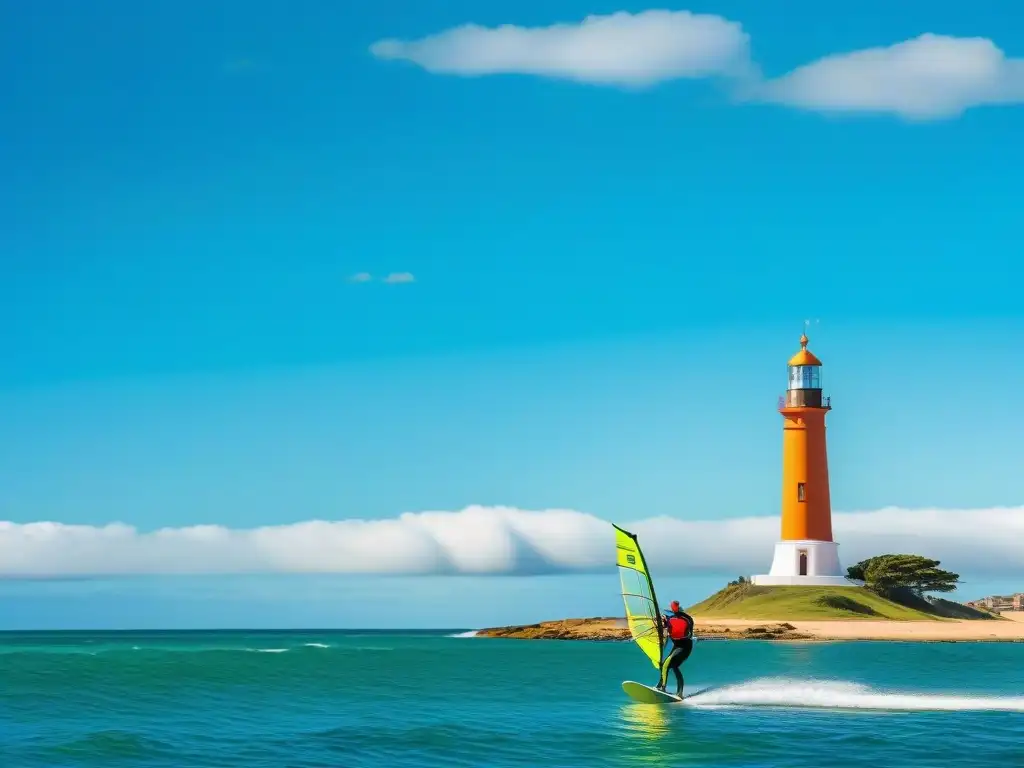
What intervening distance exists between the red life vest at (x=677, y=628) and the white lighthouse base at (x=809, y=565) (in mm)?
56100

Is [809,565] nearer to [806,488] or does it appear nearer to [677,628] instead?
[806,488]

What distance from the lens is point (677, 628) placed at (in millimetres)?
35281

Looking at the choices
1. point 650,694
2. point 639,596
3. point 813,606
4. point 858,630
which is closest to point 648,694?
point 650,694

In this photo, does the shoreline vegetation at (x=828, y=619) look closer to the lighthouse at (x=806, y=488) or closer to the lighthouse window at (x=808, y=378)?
the lighthouse at (x=806, y=488)

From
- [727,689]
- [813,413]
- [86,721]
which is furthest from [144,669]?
[813,413]

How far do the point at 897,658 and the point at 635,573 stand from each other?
3202cm

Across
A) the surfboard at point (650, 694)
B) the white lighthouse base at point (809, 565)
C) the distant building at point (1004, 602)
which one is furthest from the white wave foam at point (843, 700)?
the distant building at point (1004, 602)

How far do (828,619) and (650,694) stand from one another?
48876 millimetres

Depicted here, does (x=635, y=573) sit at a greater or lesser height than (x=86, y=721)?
greater

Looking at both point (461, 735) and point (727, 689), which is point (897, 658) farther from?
point (461, 735)

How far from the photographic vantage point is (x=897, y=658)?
209 ft

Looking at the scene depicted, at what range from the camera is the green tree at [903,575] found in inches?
3696

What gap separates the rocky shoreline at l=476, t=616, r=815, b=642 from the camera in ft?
265

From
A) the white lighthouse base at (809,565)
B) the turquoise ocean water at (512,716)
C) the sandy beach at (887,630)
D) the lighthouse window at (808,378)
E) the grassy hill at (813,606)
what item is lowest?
the turquoise ocean water at (512,716)
